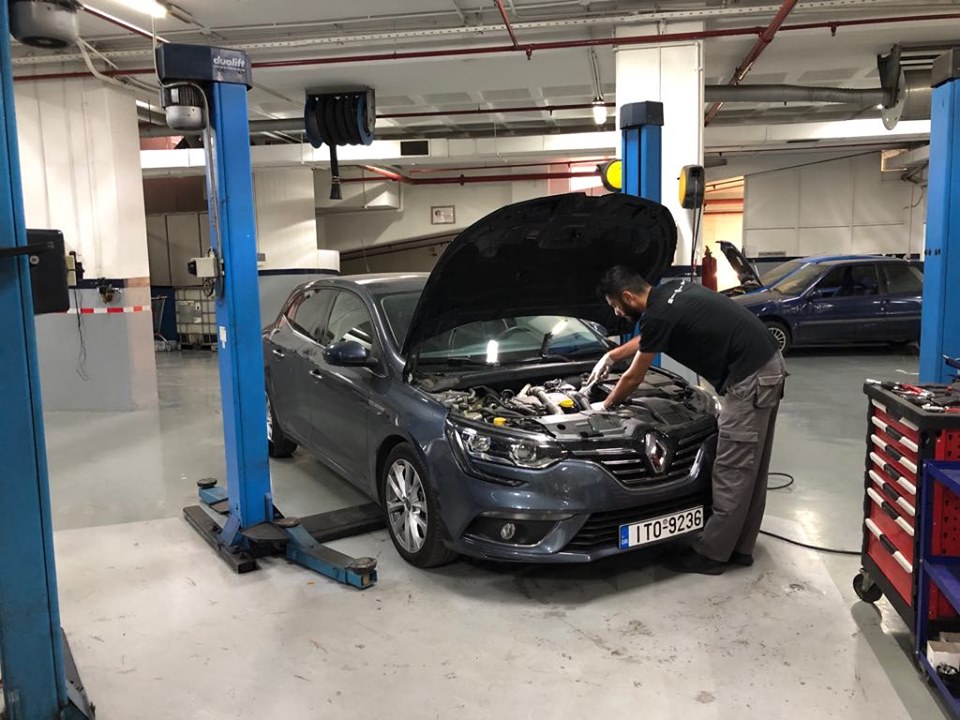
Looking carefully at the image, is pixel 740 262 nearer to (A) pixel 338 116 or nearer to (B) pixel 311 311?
(A) pixel 338 116

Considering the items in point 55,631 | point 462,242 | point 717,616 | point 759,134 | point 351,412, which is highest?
point 759,134

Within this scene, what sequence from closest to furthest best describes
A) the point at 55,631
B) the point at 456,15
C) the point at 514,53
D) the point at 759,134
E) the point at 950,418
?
the point at 55,631
the point at 950,418
the point at 456,15
the point at 514,53
the point at 759,134

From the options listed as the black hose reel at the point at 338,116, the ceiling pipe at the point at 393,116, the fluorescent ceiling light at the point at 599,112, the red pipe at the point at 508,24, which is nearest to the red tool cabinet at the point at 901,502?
the red pipe at the point at 508,24

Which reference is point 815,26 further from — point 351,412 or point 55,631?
point 55,631

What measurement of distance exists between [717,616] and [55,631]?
2.33 m

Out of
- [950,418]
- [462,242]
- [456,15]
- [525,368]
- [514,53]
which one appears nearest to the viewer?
[950,418]

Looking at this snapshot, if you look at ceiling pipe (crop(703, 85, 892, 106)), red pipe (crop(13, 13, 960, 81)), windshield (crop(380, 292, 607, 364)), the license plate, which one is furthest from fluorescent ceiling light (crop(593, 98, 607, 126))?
the license plate

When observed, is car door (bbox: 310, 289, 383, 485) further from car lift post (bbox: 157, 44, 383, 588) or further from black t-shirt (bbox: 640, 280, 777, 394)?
black t-shirt (bbox: 640, 280, 777, 394)

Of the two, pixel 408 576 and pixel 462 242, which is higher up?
pixel 462 242

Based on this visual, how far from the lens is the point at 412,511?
3.36m

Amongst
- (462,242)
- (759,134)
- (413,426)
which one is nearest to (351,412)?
(413,426)

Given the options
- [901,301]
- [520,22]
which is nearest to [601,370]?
[520,22]

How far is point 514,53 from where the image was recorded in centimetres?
697

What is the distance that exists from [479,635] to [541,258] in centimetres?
177
